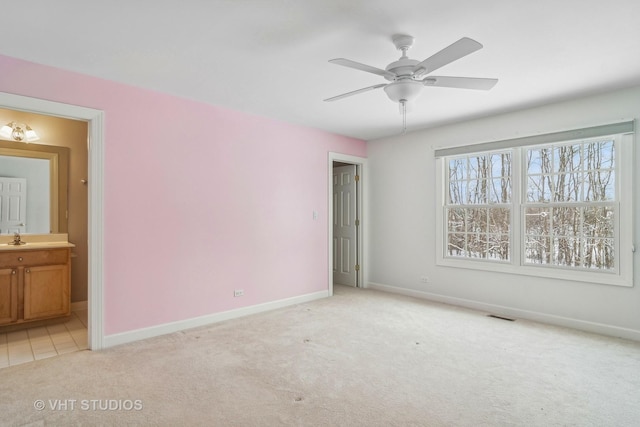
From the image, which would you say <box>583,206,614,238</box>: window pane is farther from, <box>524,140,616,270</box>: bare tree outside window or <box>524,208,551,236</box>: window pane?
<box>524,208,551,236</box>: window pane

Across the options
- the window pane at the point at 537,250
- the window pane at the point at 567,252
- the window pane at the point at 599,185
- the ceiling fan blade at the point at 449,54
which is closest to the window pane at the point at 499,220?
the window pane at the point at 537,250

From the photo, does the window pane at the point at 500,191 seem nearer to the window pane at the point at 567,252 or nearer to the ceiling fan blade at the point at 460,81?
the window pane at the point at 567,252

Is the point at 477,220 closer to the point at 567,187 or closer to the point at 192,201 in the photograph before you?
the point at 567,187

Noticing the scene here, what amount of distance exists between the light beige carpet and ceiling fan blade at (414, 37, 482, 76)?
2.18 m

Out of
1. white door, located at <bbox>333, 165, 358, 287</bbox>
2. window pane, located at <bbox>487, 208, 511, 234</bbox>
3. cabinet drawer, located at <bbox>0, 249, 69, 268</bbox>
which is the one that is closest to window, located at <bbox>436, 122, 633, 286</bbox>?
window pane, located at <bbox>487, 208, 511, 234</bbox>

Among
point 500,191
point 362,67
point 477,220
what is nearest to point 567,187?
point 500,191

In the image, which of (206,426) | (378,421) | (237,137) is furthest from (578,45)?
(206,426)

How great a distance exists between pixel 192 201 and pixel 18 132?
2258mm

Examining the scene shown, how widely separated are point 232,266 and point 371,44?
2824mm

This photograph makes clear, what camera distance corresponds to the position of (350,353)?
3.04 meters

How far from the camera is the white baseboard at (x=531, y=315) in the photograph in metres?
3.44

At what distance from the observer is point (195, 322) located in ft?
12.3

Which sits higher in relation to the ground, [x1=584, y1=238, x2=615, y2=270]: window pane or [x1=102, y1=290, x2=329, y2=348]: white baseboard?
[x1=584, y1=238, x2=615, y2=270]: window pane

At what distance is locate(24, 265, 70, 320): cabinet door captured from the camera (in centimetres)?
369
